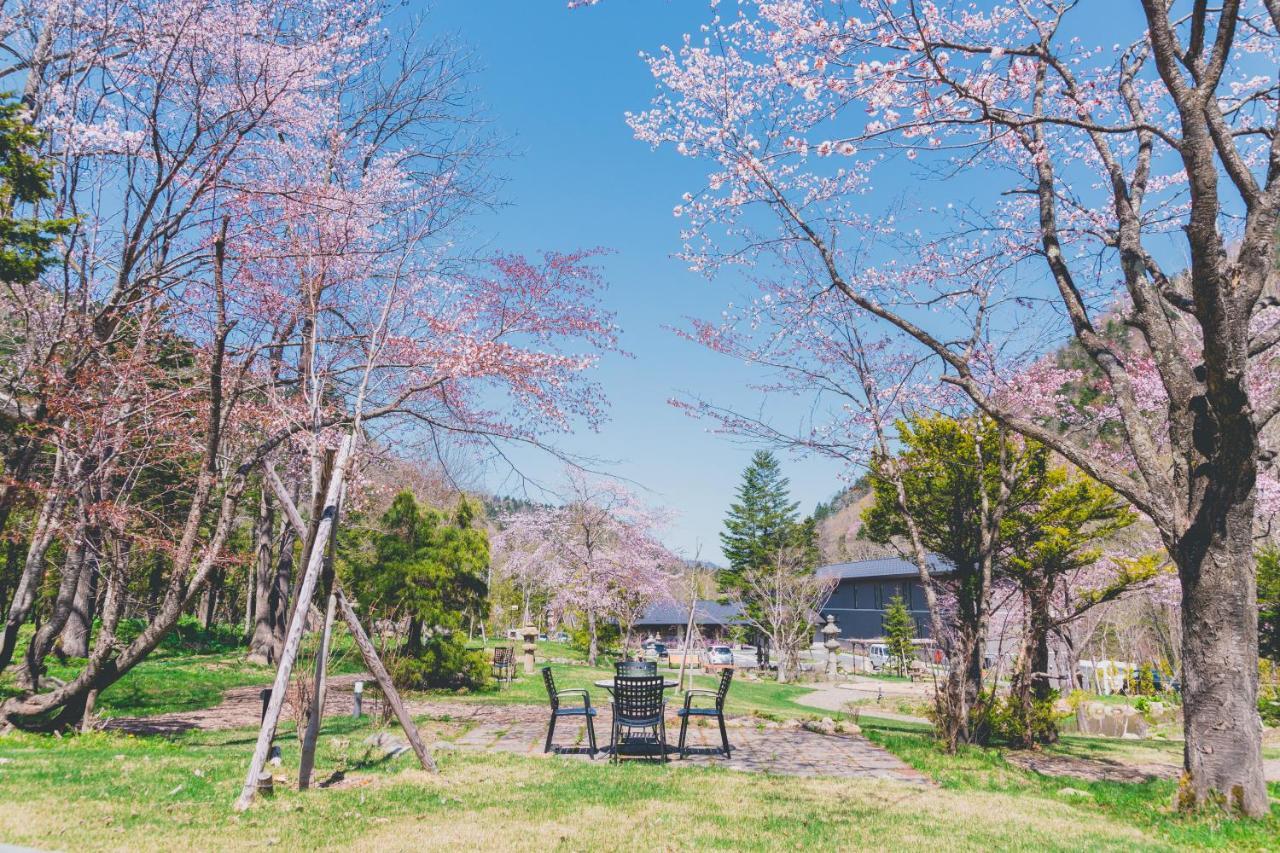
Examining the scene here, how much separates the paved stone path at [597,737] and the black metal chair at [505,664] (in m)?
4.29

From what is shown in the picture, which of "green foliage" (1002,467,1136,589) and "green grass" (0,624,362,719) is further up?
"green foliage" (1002,467,1136,589)

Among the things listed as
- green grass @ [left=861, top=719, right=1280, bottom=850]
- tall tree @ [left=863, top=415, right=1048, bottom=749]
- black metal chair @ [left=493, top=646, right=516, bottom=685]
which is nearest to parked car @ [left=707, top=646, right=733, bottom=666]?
black metal chair @ [left=493, top=646, right=516, bottom=685]

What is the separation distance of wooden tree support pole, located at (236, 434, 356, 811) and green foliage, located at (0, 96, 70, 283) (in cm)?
425

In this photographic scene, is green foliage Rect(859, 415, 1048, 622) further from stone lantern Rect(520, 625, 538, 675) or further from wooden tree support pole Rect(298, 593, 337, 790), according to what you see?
stone lantern Rect(520, 625, 538, 675)

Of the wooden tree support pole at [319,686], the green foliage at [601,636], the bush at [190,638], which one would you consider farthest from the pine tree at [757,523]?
the wooden tree support pole at [319,686]

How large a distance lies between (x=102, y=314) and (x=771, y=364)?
27.6ft

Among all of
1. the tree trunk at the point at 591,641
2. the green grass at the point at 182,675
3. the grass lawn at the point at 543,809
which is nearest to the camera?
the grass lawn at the point at 543,809

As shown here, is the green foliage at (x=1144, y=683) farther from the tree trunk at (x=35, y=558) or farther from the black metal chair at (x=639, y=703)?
the tree trunk at (x=35, y=558)

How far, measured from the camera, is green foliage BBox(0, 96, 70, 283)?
6.89 meters

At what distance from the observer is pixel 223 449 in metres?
10.5

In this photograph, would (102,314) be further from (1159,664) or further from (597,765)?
(1159,664)

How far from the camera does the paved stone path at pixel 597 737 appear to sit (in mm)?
7262

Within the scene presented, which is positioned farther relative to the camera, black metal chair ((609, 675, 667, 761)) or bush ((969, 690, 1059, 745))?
bush ((969, 690, 1059, 745))

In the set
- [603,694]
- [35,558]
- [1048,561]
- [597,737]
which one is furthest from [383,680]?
[1048,561]
